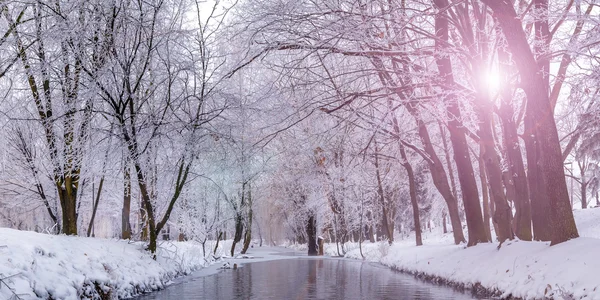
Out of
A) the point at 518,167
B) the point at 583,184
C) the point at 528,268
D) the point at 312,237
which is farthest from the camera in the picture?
the point at 583,184

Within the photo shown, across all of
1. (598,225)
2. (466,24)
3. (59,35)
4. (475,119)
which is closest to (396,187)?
(598,225)

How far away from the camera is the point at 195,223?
3231 centimetres

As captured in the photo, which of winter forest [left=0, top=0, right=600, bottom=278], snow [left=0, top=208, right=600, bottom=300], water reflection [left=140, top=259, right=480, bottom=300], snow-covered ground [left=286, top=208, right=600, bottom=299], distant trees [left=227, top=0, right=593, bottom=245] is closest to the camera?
snow-covered ground [left=286, top=208, right=600, bottom=299]

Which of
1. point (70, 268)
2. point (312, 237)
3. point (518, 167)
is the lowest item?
point (70, 268)

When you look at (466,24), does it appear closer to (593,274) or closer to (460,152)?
(460,152)

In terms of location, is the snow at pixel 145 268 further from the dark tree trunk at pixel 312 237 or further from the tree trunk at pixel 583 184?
the tree trunk at pixel 583 184

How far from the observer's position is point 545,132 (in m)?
10.4

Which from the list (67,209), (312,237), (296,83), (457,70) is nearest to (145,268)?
(67,209)

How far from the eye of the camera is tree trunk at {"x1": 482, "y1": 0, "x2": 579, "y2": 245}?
402 inches

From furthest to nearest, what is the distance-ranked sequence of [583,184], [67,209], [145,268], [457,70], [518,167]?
[583,184], [457,70], [67,209], [145,268], [518,167]

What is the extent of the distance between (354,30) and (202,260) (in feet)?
61.9

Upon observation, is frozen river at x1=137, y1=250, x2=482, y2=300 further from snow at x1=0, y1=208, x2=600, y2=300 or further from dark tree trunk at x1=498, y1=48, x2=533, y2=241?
dark tree trunk at x1=498, y1=48, x2=533, y2=241

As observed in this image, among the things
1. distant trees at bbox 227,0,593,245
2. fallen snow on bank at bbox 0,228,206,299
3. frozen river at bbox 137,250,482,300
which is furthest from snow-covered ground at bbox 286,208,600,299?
fallen snow on bank at bbox 0,228,206,299

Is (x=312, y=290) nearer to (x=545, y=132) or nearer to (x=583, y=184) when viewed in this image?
(x=545, y=132)
